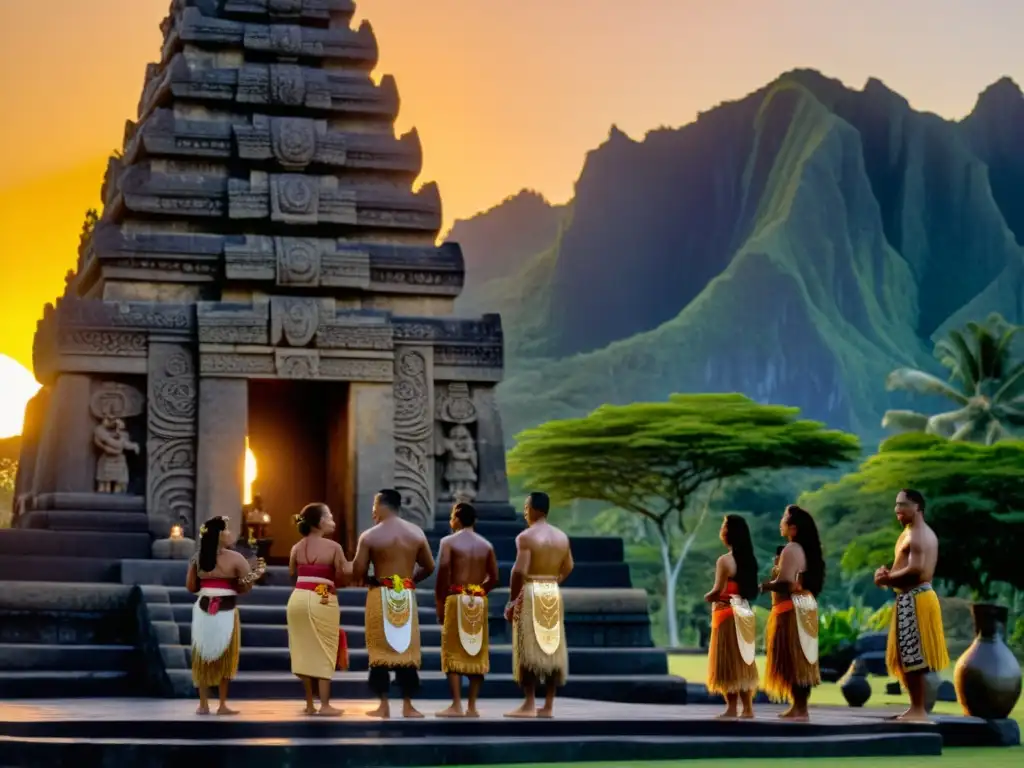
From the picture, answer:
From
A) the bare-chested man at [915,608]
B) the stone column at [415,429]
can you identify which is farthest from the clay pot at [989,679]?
the stone column at [415,429]

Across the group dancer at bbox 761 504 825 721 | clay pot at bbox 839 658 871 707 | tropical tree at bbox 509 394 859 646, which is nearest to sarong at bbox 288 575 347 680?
dancer at bbox 761 504 825 721

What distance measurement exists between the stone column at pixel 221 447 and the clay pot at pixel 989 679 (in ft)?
26.4

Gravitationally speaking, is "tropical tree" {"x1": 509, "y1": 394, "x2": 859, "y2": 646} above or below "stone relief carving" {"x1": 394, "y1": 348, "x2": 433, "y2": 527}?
above

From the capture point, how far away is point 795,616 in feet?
40.9

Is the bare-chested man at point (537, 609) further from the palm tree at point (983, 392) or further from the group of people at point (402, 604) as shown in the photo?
the palm tree at point (983, 392)

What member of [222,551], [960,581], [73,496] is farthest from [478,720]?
[960,581]

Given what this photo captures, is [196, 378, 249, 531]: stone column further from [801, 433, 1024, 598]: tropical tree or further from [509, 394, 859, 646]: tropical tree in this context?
[801, 433, 1024, 598]: tropical tree

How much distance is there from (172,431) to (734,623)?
807cm

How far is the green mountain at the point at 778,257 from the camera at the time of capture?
9881 cm

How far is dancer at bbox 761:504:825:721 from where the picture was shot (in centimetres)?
1237

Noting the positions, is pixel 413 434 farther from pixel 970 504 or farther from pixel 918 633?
pixel 970 504

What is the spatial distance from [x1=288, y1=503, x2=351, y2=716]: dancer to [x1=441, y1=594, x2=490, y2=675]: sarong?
2.61ft

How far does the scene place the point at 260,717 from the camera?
453 inches

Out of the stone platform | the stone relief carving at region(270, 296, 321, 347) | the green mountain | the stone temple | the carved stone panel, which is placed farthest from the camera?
the green mountain
